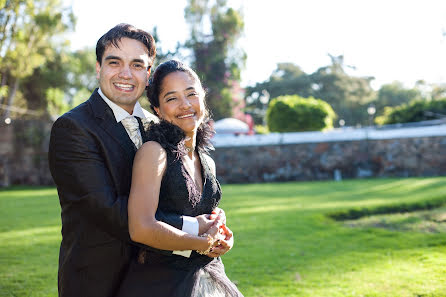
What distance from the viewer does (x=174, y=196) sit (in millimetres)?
1907

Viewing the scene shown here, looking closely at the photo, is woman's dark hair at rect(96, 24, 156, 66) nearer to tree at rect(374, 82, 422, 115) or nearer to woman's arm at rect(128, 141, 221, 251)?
woman's arm at rect(128, 141, 221, 251)

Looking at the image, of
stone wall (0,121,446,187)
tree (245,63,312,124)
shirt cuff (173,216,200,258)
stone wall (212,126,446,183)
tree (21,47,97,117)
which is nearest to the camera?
shirt cuff (173,216,200,258)

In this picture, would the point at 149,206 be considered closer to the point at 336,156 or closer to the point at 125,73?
the point at 125,73

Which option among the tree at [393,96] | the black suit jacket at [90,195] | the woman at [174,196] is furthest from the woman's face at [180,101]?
the tree at [393,96]

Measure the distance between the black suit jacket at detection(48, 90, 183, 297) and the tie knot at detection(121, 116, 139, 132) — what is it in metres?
0.09

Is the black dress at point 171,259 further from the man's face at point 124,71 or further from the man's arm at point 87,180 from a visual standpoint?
the man's face at point 124,71

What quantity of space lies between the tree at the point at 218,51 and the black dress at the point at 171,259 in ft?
68.7

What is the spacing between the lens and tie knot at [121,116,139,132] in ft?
6.77

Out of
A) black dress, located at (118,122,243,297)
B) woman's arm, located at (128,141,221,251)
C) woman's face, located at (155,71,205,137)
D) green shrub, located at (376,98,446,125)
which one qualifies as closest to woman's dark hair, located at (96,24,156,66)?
woman's face, located at (155,71,205,137)

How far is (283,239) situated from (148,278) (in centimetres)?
382

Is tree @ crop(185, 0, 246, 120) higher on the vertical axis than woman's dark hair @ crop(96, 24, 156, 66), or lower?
higher

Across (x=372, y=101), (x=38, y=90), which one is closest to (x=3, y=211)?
(x=38, y=90)

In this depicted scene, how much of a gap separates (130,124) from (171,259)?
Answer: 62cm

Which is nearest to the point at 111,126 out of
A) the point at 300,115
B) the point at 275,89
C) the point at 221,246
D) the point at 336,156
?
the point at 221,246
